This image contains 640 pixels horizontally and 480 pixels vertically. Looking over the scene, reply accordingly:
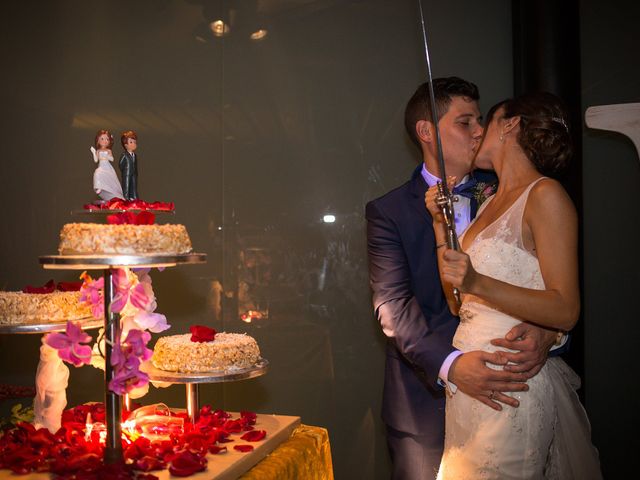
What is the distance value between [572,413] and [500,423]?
0.85 ft

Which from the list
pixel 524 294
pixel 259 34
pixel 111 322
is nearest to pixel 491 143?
pixel 524 294

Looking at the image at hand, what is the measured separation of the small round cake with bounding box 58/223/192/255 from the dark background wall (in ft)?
8.13

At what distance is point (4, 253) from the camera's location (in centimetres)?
491

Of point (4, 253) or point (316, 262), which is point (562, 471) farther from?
point (4, 253)

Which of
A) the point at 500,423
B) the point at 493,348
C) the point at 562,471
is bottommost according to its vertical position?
the point at 562,471

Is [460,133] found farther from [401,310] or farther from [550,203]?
[550,203]

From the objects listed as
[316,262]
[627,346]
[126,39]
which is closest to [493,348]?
[627,346]

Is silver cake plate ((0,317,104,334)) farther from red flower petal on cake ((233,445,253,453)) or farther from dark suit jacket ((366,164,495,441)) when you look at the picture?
dark suit jacket ((366,164,495,441))

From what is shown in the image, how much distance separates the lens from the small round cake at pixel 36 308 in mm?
2732

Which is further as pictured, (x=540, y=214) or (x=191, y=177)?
(x=191, y=177)

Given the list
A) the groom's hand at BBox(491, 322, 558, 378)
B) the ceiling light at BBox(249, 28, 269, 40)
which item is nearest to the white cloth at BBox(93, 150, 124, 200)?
the groom's hand at BBox(491, 322, 558, 378)

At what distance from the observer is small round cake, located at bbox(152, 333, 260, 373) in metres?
2.64

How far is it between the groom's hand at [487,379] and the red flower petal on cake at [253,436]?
0.78m

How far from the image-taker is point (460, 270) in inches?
87.2
